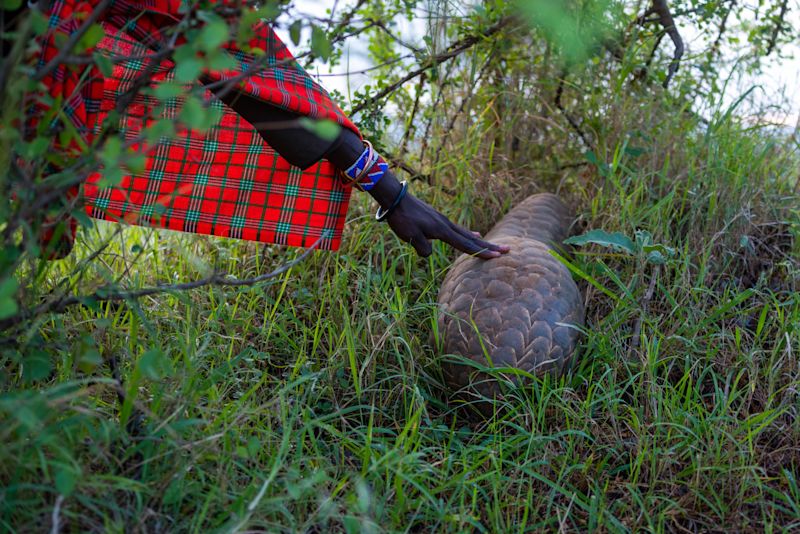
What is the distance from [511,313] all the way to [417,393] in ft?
1.18

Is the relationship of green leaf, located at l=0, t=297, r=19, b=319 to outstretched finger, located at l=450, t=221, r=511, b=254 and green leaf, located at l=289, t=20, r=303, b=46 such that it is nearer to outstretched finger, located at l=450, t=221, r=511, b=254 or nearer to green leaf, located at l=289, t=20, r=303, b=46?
green leaf, located at l=289, t=20, r=303, b=46

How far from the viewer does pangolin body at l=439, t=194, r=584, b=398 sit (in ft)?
6.79

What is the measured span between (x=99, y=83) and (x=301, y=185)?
Result: 68 cm

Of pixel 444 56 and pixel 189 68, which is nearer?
pixel 189 68

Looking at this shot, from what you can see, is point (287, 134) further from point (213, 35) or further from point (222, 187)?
point (213, 35)

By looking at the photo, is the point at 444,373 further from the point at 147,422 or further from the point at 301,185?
the point at 147,422

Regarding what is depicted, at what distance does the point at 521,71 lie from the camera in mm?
3289

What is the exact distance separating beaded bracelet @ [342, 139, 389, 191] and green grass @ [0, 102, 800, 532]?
0.43 metres

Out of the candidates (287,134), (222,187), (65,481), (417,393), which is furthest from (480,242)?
(65,481)

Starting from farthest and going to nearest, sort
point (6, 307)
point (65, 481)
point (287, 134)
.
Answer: point (287, 134) < point (65, 481) < point (6, 307)

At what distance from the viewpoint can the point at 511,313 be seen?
2.12 meters

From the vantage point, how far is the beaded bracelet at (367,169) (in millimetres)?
2082

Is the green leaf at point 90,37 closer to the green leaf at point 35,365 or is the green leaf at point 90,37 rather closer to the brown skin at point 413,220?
the green leaf at point 35,365

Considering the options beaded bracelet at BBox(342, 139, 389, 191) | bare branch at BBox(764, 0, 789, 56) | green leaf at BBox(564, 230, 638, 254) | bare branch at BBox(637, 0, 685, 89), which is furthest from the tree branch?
bare branch at BBox(764, 0, 789, 56)
